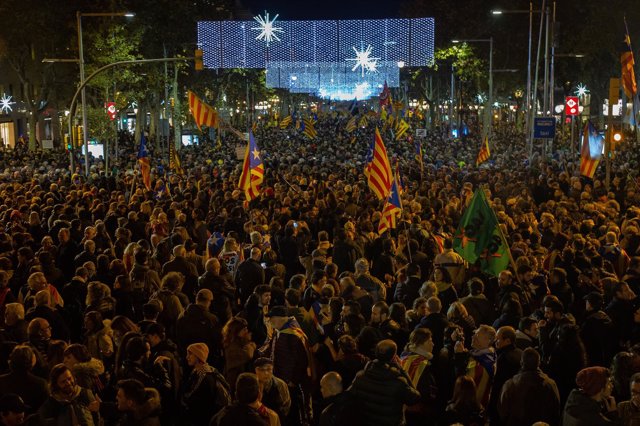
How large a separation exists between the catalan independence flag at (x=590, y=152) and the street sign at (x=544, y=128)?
13.8ft

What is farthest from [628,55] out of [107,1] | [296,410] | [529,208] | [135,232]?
[107,1]

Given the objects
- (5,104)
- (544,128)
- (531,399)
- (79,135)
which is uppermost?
(5,104)

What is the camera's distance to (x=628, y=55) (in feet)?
80.4

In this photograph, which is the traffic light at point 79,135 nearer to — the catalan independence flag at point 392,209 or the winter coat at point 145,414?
the catalan independence flag at point 392,209

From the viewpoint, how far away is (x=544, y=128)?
27.9 m

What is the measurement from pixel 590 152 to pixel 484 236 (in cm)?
1357

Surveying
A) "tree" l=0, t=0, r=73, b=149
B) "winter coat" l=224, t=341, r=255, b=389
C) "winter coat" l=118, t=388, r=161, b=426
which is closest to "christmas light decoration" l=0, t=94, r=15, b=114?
"tree" l=0, t=0, r=73, b=149

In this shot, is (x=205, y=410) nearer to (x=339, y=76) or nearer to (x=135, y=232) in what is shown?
(x=135, y=232)

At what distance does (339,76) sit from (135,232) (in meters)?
48.4

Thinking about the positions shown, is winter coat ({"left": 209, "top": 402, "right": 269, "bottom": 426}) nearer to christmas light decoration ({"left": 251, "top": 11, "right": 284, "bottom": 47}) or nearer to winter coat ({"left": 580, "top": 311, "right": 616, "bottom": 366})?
winter coat ({"left": 580, "top": 311, "right": 616, "bottom": 366})

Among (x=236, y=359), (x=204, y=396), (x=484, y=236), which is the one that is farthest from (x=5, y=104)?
(x=204, y=396)

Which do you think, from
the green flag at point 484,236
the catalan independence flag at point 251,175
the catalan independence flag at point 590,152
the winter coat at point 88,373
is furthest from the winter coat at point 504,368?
the catalan independence flag at point 590,152

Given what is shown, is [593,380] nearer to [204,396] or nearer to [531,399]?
[531,399]

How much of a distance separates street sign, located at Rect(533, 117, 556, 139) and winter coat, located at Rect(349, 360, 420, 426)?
2220 centimetres
